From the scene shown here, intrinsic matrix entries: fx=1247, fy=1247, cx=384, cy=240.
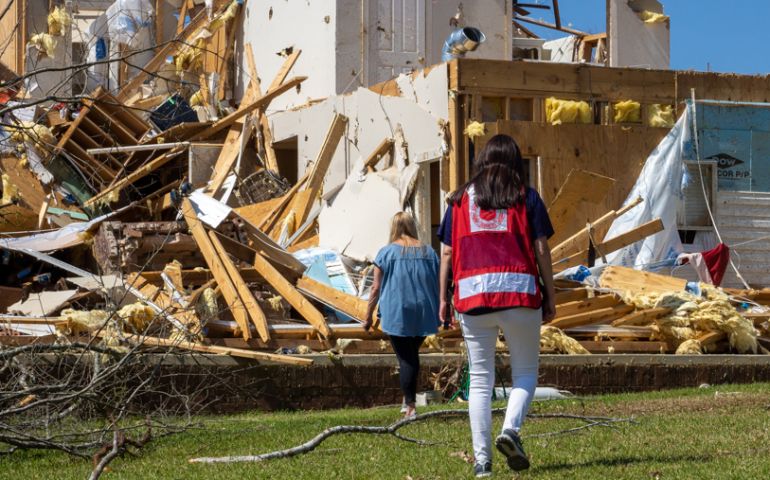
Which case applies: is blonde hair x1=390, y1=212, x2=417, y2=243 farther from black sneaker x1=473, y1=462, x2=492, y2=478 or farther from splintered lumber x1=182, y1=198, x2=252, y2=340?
black sneaker x1=473, y1=462, x2=492, y2=478

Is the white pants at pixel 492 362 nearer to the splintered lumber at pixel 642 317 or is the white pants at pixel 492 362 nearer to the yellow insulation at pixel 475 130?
the splintered lumber at pixel 642 317

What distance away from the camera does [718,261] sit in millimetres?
16719

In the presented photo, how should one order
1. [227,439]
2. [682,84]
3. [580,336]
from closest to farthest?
[227,439] < [580,336] < [682,84]

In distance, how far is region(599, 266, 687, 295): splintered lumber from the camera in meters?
14.5

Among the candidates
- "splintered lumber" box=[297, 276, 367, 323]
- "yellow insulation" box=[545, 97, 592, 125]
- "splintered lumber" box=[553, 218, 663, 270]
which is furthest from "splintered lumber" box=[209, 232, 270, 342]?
"yellow insulation" box=[545, 97, 592, 125]

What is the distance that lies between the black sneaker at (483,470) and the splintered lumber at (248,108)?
14906 millimetres

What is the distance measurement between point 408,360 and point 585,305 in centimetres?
429

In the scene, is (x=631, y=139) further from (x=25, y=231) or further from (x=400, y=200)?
(x=25, y=231)

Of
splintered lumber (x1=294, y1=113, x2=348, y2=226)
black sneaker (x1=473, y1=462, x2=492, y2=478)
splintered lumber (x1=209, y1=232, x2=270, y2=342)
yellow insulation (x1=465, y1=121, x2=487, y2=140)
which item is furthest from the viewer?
splintered lumber (x1=294, y1=113, x2=348, y2=226)

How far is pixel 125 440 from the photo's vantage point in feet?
26.4

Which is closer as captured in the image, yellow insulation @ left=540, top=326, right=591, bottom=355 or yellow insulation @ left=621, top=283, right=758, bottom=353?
yellow insulation @ left=540, top=326, right=591, bottom=355

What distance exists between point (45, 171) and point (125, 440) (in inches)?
514

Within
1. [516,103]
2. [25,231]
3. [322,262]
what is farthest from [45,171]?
[516,103]

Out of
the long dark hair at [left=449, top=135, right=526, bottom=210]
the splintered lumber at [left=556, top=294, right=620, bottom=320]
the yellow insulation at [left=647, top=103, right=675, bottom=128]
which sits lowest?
the splintered lumber at [left=556, top=294, right=620, bottom=320]
